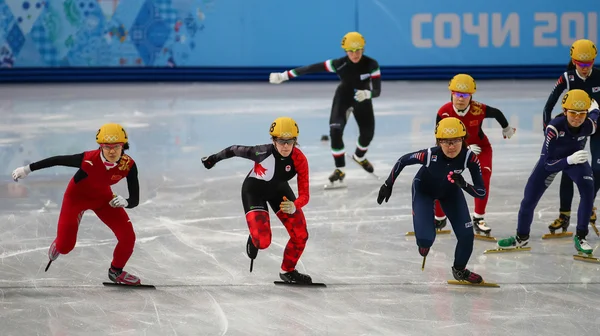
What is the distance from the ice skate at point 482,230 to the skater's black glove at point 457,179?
1950mm

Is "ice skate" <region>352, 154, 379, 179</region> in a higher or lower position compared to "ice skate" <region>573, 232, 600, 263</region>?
higher

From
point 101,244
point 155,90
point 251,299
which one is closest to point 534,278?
point 251,299

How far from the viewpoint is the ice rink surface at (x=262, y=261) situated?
6.63 metres

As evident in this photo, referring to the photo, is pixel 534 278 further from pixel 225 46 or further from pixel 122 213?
pixel 225 46

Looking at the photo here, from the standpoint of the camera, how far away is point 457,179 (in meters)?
7.12

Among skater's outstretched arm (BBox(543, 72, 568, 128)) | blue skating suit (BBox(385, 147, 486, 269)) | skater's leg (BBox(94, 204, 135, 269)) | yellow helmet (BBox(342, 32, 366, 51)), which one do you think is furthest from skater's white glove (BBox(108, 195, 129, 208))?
yellow helmet (BBox(342, 32, 366, 51))

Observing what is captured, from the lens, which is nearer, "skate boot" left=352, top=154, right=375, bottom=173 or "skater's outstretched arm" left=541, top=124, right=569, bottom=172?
"skater's outstretched arm" left=541, top=124, right=569, bottom=172

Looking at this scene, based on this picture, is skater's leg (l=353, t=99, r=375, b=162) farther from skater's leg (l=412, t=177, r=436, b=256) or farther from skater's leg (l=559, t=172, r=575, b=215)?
skater's leg (l=412, t=177, r=436, b=256)

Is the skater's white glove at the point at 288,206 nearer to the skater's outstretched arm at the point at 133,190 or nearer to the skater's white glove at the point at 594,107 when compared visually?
the skater's outstretched arm at the point at 133,190

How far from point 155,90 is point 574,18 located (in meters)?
9.68

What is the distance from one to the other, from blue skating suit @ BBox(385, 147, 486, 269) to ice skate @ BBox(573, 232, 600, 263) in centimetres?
139

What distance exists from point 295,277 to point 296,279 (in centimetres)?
2

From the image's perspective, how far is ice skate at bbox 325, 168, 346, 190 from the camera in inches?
450

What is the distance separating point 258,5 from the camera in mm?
22047
